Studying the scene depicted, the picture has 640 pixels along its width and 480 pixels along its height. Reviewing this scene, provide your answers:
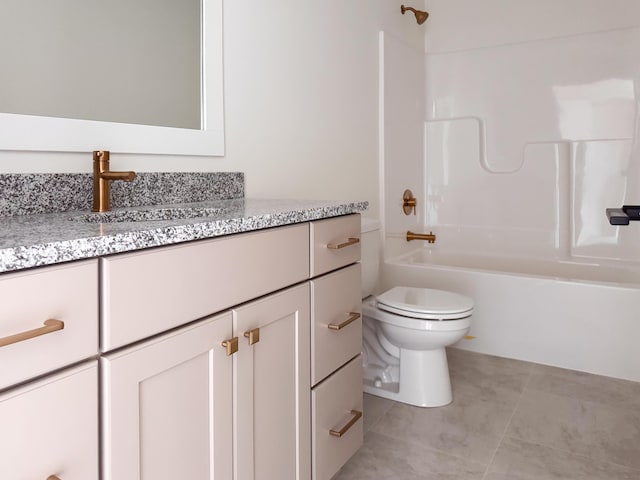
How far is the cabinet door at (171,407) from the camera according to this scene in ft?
2.79

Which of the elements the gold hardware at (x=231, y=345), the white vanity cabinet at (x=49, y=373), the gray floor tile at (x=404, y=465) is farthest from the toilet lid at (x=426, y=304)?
the white vanity cabinet at (x=49, y=373)

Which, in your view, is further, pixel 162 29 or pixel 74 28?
pixel 162 29

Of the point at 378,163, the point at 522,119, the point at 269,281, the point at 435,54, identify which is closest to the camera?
the point at 269,281

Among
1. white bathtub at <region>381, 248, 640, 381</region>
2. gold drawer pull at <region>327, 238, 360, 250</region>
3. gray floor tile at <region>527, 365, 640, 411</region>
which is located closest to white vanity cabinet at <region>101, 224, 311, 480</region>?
gold drawer pull at <region>327, 238, 360, 250</region>

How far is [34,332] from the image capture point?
2.29 feet

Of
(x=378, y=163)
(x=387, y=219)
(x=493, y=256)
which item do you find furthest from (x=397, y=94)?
(x=493, y=256)

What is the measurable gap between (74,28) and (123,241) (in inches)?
32.4

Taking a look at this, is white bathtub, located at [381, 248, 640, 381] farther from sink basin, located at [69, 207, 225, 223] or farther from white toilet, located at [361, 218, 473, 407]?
sink basin, located at [69, 207, 225, 223]

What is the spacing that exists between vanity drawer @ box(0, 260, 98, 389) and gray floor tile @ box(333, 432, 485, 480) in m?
1.20

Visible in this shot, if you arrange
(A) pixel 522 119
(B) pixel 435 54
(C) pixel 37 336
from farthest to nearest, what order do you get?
(B) pixel 435 54 < (A) pixel 522 119 < (C) pixel 37 336

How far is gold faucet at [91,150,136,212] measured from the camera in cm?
130

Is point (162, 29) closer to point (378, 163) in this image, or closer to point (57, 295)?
point (57, 295)

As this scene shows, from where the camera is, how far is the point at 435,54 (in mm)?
3498

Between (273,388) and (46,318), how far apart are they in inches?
24.5
